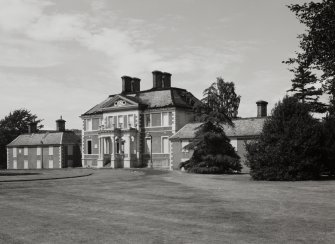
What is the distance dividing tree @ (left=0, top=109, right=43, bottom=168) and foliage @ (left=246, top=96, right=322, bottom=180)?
62709 millimetres

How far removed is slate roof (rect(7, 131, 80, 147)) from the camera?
67438mm

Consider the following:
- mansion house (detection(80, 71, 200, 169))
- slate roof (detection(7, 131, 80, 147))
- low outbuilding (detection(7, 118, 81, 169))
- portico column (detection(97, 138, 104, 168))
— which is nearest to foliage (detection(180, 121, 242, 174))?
mansion house (detection(80, 71, 200, 169))

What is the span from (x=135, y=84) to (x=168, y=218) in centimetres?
5414

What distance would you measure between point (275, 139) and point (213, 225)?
18.6m

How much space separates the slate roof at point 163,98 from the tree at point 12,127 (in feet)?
96.9

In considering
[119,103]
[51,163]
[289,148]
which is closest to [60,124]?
[51,163]

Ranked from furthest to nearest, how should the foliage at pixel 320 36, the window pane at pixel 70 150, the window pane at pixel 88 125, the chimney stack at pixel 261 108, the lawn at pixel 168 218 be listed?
the window pane at pixel 70 150 → the window pane at pixel 88 125 → the chimney stack at pixel 261 108 → the foliage at pixel 320 36 → the lawn at pixel 168 218

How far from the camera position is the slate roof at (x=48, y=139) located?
6744cm

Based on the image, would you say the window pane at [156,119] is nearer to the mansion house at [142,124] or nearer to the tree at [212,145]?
the mansion house at [142,124]

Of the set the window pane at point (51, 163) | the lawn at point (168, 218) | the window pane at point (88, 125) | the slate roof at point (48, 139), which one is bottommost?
the window pane at point (51, 163)

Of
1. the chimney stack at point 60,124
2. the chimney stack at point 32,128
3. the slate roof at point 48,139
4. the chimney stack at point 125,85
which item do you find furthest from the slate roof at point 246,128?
the chimney stack at point 32,128

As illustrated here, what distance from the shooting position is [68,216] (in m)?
12.7

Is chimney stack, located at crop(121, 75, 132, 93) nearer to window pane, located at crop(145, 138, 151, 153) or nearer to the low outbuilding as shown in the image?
window pane, located at crop(145, 138, 151, 153)

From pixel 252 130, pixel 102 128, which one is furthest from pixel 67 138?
pixel 252 130
